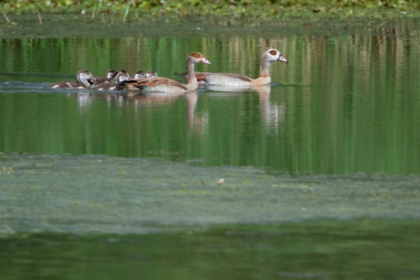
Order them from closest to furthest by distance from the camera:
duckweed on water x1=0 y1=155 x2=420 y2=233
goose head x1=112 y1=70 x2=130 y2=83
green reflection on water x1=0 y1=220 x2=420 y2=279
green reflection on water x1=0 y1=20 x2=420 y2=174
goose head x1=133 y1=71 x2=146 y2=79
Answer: green reflection on water x1=0 y1=220 x2=420 y2=279
duckweed on water x1=0 y1=155 x2=420 y2=233
green reflection on water x1=0 y1=20 x2=420 y2=174
goose head x1=112 y1=70 x2=130 y2=83
goose head x1=133 y1=71 x2=146 y2=79

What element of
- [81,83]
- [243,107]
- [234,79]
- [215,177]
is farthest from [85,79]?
[215,177]

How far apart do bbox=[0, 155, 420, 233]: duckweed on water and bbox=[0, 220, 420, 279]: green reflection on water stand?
8.2 inches

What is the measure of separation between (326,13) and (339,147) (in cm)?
1418

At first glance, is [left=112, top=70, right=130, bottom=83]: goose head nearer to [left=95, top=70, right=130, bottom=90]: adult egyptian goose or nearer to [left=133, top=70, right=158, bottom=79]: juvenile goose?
[left=95, top=70, right=130, bottom=90]: adult egyptian goose

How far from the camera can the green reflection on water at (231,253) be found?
6.00m

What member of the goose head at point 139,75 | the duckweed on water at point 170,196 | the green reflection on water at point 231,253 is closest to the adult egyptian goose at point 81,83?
the goose head at point 139,75

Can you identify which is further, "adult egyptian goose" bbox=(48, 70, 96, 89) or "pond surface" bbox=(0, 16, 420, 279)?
"adult egyptian goose" bbox=(48, 70, 96, 89)

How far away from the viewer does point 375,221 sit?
7094 mm

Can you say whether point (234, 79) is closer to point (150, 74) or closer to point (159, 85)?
point (150, 74)

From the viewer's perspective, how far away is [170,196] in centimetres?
762

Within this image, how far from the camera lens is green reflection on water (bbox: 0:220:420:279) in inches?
236

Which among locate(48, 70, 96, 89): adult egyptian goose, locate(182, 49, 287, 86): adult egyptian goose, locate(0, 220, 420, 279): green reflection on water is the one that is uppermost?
locate(0, 220, 420, 279): green reflection on water

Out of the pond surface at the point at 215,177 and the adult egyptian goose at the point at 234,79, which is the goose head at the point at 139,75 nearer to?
the pond surface at the point at 215,177

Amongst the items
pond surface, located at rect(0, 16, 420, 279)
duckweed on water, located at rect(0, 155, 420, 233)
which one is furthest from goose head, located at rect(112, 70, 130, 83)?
duckweed on water, located at rect(0, 155, 420, 233)
